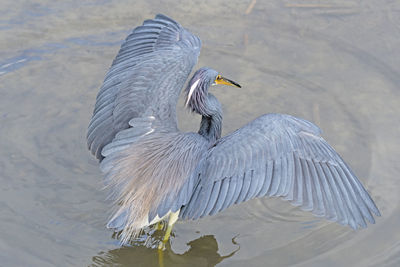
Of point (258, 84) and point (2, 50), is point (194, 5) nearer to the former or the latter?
point (258, 84)

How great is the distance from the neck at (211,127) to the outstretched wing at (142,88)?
1.30 feet

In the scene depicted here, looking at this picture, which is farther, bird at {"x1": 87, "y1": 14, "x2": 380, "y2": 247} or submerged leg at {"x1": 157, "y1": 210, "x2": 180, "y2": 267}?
submerged leg at {"x1": 157, "y1": 210, "x2": 180, "y2": 267}

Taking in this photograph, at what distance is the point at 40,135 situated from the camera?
6020mm

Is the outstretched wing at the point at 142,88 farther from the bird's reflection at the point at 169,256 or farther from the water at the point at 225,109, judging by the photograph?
the bird's reflection at the point at 169,256

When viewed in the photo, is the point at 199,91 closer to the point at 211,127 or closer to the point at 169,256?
the point at 211,127

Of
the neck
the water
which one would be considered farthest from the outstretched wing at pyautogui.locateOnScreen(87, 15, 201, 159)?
the water

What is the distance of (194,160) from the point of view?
4.68 metres

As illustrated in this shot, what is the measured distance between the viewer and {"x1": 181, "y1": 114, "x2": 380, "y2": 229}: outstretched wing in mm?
4344

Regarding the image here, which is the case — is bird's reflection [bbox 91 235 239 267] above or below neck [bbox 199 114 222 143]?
below

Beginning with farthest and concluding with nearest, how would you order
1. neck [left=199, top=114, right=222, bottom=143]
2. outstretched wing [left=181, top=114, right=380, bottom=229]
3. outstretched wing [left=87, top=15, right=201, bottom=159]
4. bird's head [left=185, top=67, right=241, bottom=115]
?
neck [left=199, top=114, right=222, bottom=143]
bird's head [left=185, top=67, right=241, bottom=115]
outstretched wing [left=87, top=15, right=201, bottom=159]
outstretched wing [left=181, top=114, right=380, bottom=229]

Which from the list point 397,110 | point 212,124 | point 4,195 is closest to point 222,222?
point 212,124

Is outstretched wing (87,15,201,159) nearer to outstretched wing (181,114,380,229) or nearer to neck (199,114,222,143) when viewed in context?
neck (199,114,222,143)

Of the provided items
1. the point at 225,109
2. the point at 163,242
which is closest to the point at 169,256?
the point at 163,242

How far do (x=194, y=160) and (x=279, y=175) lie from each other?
26.2 inches
